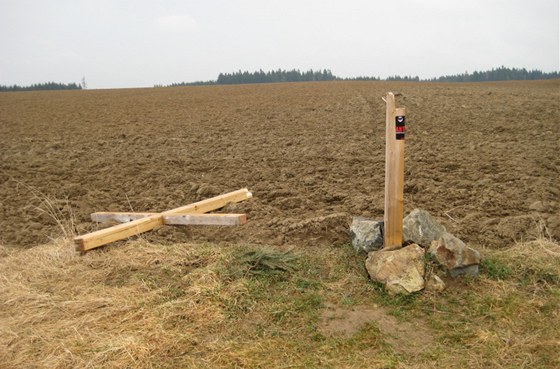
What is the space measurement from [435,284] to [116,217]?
14.7ft

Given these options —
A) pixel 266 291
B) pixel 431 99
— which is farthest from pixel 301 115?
pixel 266 291

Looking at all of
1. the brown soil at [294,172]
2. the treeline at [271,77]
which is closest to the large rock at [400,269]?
the brown soil at [294,172]

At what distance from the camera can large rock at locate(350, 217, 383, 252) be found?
489 centimetres

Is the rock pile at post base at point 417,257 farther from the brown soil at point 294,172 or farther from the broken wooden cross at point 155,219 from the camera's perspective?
the broken wooden cross at point 155,219

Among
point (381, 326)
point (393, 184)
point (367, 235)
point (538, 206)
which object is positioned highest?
point (393, 184)

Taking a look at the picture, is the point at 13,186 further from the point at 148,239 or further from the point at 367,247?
the point at 367,247

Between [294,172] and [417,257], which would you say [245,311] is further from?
[294,172]

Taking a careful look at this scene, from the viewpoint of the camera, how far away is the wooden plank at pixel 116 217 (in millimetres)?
6488

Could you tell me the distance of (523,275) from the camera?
4516 millimetres

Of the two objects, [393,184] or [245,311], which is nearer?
[245,311]

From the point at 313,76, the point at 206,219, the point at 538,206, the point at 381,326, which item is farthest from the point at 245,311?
the point at 313,76

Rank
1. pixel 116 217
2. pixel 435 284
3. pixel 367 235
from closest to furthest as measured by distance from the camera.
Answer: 1. pixel 435 284
2. pixel 367 235
3. pixel 116 217

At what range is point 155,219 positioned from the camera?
243 inches

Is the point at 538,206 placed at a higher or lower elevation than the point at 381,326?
higher
